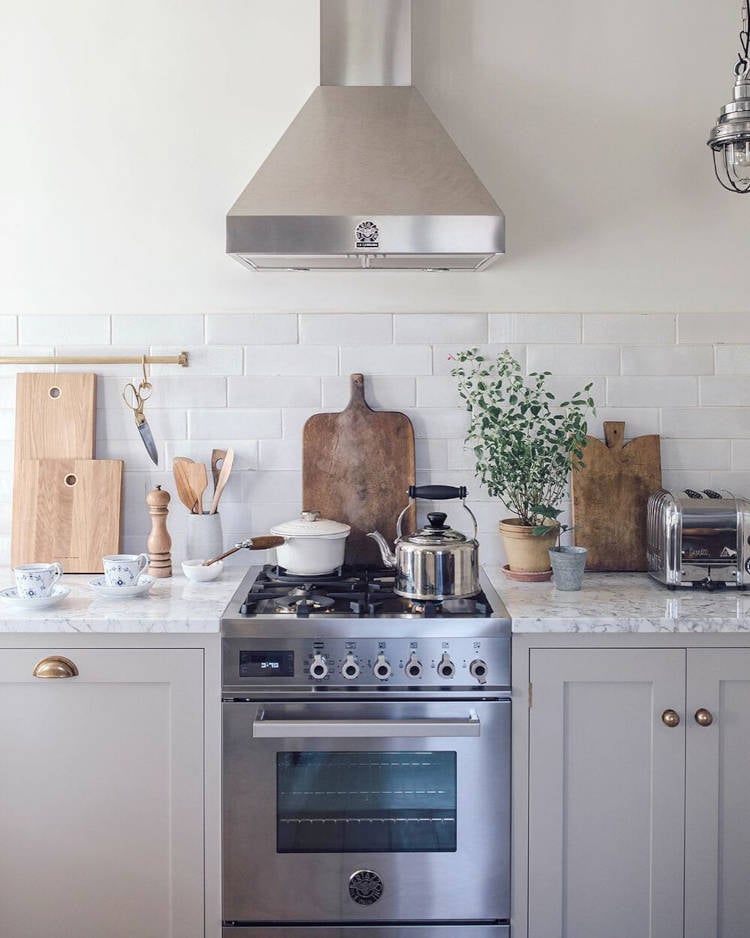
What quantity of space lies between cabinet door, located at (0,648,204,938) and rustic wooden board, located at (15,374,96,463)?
78 centimetres

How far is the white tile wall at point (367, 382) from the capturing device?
2.80 m

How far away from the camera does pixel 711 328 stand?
110 inches

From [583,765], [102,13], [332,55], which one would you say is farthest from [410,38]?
[583,765]

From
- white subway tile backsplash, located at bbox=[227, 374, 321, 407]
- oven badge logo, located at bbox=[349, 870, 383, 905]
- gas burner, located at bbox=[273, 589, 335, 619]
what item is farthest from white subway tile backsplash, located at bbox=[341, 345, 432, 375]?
oven badge logo, located at bbox=[349, 870, 383, 905]

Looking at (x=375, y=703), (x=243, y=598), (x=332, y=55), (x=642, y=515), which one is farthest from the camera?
(x=642, y=515)

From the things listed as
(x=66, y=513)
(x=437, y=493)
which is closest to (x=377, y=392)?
(x=437, y=493)

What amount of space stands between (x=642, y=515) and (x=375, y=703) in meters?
1.08

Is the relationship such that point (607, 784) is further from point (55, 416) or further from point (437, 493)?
point (55, 416)

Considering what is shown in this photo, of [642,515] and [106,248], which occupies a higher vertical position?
[106,248]

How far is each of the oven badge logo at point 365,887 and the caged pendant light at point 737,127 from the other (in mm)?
2095

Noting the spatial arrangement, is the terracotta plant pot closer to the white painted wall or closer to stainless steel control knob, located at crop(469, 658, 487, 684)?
stainless steel control knob, located at crop(469, 658, 487, 684)

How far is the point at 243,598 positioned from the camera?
7.77 feet

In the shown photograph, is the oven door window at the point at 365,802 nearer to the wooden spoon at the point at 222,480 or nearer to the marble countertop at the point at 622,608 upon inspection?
the marble countertop at the point at 622,608

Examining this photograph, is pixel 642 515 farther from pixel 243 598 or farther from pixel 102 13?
pixel 102 13
